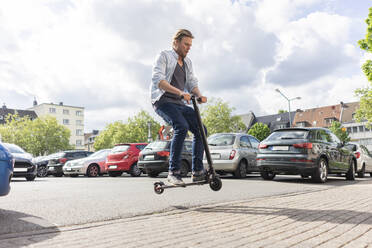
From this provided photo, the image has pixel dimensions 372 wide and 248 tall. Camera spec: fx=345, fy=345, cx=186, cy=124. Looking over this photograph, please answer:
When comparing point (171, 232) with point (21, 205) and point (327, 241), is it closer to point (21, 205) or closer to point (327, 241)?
point (327, 241)

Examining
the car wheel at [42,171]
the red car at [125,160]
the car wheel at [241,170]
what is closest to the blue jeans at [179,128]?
the car wheel at [241,170]

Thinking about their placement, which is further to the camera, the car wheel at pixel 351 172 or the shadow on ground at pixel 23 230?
the car wheel at pixel 351 172

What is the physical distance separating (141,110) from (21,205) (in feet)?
239

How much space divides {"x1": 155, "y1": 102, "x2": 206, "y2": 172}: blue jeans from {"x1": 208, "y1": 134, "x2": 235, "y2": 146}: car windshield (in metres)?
7.42

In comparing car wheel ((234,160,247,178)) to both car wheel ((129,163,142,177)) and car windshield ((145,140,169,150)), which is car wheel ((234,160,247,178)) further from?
car wheel ((129,163,142,177))

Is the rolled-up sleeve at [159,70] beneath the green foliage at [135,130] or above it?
beneath

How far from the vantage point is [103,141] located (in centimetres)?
8194

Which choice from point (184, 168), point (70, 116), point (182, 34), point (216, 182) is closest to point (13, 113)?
point (70, 116)

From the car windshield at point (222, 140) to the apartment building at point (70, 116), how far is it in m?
96.0

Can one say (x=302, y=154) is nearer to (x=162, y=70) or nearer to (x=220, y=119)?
(x=162, y=70)

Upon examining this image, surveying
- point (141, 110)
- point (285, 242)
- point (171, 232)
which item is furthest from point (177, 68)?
point (141, 110)

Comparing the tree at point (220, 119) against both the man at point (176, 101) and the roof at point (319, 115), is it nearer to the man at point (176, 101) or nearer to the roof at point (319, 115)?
the roof at point (319, 115)

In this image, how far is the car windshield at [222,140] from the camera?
40.0 ft

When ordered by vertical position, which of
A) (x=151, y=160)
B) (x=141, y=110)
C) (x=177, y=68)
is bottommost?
(x=151, y=160)
